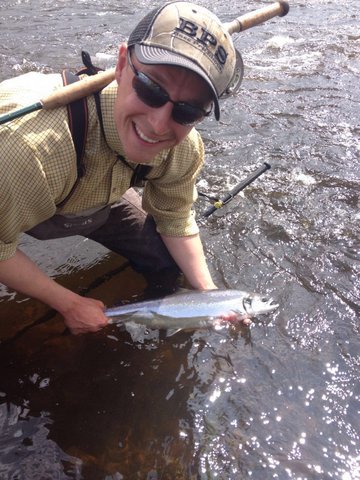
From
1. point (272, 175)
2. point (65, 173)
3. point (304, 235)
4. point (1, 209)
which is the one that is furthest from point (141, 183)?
point (272, 175)

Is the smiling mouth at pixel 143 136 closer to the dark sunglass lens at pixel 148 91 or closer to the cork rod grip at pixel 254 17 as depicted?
the dark sunglass lens at pixel 148 91

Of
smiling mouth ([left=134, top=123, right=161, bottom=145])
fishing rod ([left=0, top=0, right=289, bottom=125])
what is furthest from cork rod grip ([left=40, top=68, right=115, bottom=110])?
smiling mouth ([left=134, top=123, right=161, bottom=145])

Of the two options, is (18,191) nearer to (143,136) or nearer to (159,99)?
(143,136)

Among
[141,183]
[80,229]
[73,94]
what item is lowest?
[80,229]

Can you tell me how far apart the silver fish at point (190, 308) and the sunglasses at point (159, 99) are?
1.51m

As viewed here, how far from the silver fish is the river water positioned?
0.28 metres

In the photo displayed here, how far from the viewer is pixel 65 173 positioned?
2713 mm

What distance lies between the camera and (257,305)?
3.63 metres

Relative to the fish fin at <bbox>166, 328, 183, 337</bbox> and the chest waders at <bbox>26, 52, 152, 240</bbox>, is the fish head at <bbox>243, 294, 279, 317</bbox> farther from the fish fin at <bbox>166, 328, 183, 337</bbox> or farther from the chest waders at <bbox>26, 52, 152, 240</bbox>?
the chest waders at <bbox>26, 52, 152, 240</bbox>

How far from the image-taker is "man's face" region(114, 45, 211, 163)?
228 centimetres

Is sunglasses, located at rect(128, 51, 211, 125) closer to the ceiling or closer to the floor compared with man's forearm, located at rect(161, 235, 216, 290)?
closer to the ceiling

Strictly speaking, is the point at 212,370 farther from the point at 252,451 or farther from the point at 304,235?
the point at 304,235

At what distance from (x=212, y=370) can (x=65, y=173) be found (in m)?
1.80

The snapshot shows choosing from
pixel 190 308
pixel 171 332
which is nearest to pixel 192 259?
pixel 190 308
